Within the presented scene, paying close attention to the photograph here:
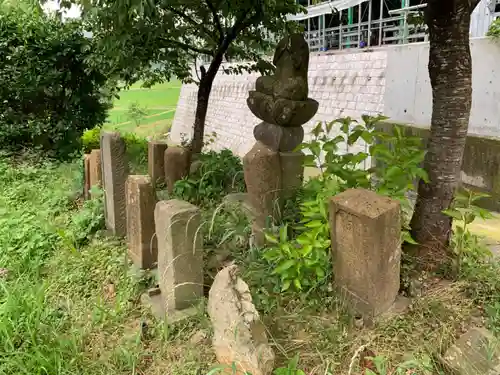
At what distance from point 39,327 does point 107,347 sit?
0.39 metres

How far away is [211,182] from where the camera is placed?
4.03 meters

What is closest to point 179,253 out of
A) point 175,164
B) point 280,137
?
point 280,137

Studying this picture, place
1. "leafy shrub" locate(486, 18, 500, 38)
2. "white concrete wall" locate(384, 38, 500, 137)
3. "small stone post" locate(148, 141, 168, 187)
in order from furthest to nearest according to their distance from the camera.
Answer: "white concrete wall" locate(384, 38, 500, 137)
"leafy shrub" locate(486, 18, 500, 38)
"small stone post" locate(148, 141, 168, 187)

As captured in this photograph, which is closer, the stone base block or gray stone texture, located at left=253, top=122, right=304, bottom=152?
the stone base block

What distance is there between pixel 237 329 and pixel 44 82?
5.99 m

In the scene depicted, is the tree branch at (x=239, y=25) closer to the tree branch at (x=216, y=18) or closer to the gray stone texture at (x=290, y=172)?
the tree branch at (x=216, y=18)

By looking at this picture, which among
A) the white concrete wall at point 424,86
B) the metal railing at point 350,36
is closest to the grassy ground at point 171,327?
the white concrete wall at point 424,86

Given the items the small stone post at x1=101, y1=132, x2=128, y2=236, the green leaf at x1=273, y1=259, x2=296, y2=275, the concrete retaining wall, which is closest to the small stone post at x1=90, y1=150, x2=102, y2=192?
the small stone post at x1=101, y1=132, x2=128, y2=236

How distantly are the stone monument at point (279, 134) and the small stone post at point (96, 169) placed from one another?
172cm

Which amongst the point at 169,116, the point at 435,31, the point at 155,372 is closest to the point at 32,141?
the point at 155,372

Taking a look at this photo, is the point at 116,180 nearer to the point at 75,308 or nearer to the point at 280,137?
the point at 75,308

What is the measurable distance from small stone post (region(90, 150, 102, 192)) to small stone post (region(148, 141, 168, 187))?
623mm

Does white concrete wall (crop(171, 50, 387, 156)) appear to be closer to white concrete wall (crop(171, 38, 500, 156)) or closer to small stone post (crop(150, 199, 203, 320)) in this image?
white concrete wall (crop(171, 38, 500, 156))

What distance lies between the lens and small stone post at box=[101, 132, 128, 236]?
330 cm
